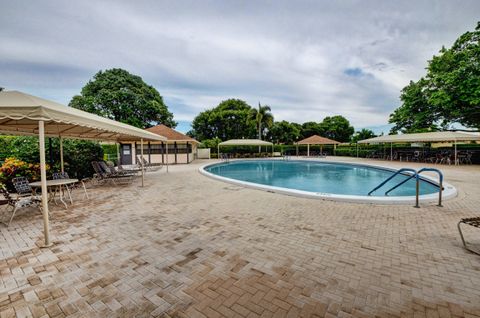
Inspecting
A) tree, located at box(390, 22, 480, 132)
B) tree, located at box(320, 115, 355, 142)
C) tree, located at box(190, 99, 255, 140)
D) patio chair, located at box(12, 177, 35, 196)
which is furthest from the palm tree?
patio chair, located at box(12, 177, 35, 196)

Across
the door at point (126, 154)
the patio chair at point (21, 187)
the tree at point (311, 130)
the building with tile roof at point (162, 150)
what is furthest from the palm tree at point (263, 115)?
the patio chair at point (21, 187)

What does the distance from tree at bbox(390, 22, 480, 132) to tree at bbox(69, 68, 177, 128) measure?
94.2 feet

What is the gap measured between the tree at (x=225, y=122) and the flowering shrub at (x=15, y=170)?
93.3 feet

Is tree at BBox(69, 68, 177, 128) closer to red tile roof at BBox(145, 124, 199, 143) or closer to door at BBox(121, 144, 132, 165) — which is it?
red tile roof at BBox(145, 124, 199, 143)

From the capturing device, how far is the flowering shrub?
23.0 ft

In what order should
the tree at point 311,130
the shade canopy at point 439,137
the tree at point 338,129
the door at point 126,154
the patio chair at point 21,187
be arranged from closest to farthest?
1. the patio chair at point 21,187
2. the shade canopy at point 439,137
3. the door at point 126,154
4. the tree at point 311,130
5. the tree at point 338,129

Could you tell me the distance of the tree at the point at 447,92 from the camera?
15102mm

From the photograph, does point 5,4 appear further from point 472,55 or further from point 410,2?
point 472,55

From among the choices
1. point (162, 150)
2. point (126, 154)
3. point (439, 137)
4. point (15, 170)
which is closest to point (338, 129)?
point (439, 137)

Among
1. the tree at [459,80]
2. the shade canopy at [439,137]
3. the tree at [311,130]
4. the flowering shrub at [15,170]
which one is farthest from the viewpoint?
the tree at [311,130]

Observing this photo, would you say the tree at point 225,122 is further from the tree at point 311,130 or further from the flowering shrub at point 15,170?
the flowering shrub at point 15,170

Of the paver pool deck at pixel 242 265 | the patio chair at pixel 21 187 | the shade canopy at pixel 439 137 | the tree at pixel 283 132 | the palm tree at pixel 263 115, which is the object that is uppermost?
the palm tree at pixel 263 115

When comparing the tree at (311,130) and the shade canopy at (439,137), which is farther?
the tree at (311,130)

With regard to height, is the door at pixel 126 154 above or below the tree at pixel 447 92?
below
